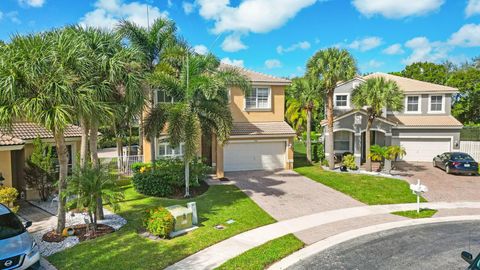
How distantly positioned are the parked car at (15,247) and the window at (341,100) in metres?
24.6

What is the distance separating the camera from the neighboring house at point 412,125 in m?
26.1

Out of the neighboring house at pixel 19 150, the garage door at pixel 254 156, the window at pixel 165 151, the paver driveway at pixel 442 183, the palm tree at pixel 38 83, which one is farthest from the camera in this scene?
the garage door at pixel 254 156

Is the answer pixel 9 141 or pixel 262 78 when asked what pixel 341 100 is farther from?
pixel 9 141

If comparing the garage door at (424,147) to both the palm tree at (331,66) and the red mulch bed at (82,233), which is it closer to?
the palm tree at (331,66)

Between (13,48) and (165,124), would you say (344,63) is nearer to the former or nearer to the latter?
(165,124)

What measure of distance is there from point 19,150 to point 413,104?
28.9 metres

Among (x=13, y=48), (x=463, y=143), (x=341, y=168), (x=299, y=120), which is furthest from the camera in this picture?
(x=299, y=120)

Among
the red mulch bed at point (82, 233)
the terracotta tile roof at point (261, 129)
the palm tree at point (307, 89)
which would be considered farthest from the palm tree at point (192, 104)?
the palm tree at point (307, 89)

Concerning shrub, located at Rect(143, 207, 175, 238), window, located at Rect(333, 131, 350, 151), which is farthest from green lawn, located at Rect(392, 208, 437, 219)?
window, located at Rect(333, 131, 350, 151)

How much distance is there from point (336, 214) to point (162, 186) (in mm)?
8797

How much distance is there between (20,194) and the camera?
52.1 ft

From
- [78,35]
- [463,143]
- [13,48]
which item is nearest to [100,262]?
[13,48]

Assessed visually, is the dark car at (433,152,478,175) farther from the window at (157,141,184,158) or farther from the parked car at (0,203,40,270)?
the parked car at (0,203,40,270)

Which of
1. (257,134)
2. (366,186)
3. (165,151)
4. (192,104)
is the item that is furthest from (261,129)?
(192,104)
